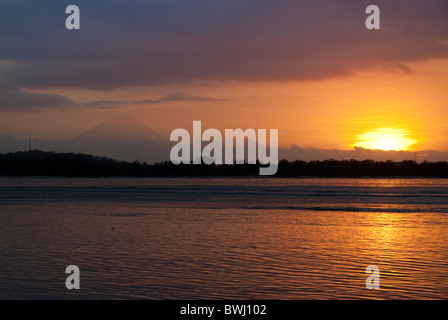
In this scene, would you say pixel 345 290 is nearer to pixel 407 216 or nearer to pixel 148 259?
pixel 148 259

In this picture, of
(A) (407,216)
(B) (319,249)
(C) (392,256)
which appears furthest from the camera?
(A) (407,216)

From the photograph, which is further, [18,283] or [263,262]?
[263,262]

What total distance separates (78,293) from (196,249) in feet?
24.8

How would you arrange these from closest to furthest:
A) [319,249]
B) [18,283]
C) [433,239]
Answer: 1. [18,283]
2. [319,249]
3. [433,239]

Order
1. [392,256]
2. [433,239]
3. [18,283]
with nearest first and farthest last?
[18,283] → [392,256] → [433,239]

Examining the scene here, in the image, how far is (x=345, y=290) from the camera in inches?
580

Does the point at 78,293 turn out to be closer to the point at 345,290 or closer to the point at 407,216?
the point at 345,290
